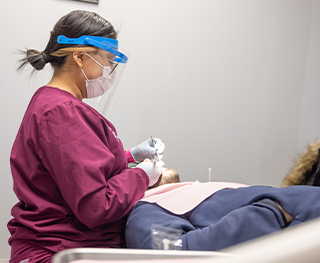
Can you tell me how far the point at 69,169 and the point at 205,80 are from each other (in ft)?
5.51

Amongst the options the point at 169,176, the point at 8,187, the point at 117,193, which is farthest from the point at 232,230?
the point at 8,187

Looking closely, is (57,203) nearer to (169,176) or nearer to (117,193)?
(117,193)

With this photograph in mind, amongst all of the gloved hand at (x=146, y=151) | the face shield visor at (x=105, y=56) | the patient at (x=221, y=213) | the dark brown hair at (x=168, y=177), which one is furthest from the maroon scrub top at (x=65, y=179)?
the dark brown hair at (x=168, y=177)

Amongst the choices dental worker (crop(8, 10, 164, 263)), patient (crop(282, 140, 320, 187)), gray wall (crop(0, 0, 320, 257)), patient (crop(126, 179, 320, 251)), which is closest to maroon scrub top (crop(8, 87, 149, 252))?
dental worker (crop(8, 10, 164, 263))

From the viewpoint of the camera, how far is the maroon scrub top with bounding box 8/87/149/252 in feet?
3.14

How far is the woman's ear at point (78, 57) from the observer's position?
1204 millimetres

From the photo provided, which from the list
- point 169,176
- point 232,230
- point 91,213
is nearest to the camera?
point 232,230

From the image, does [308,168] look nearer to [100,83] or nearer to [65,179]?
[100,83]

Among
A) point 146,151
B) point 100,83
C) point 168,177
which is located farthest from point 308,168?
point 100,83

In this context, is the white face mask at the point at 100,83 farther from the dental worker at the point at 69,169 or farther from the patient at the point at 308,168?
the patient at the point at 308,168

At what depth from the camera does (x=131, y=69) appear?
2.23m

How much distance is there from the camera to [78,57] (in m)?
1.21

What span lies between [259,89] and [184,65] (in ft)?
2.28

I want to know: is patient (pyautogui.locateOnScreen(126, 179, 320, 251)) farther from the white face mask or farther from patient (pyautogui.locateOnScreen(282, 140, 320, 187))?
patient (pyautogui.locateOnScreen(282, 140, 320, 187))
